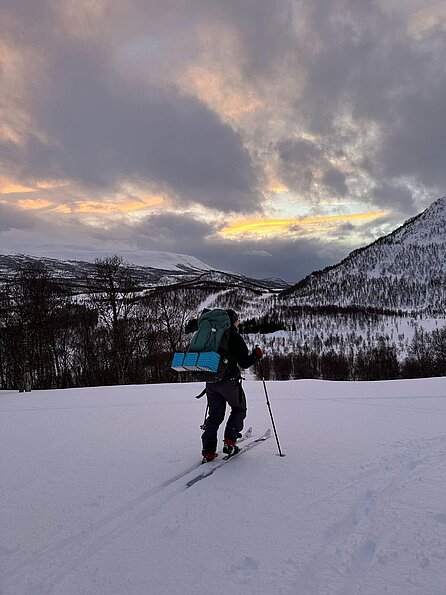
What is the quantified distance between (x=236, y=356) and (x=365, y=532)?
303 centimetres

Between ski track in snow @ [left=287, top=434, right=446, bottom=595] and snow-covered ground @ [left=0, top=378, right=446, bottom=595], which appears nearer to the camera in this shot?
ski track in snow @ [left=287, top=434, right=446, bottom=595]

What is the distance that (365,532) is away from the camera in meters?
3.79

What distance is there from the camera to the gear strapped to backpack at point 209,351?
580 cm

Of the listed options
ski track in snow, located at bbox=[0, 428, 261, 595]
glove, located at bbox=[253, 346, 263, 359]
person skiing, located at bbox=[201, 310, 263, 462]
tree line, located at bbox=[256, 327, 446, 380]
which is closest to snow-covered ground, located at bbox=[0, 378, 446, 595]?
ski track in snow, located at bbox=[0, 428, 261, 595]

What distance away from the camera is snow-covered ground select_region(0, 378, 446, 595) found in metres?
3.23

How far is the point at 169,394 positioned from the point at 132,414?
3515mm

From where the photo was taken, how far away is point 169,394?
43.7 ft

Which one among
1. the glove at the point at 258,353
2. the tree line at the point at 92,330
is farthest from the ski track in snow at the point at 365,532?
the tree line at the point at 92,330

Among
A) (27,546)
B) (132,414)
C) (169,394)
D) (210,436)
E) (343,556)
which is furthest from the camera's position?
(169,394)

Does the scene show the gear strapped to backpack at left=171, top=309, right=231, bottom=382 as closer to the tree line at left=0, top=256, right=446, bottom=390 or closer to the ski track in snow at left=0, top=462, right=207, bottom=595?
the ski track in snow at left=0, top=462, right=207, bottom=595

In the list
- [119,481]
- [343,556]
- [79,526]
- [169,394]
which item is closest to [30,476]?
[119,481]

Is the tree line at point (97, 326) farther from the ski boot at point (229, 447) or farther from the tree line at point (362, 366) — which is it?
the tree line at point (362, 366)

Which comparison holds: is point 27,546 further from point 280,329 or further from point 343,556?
point 280,329

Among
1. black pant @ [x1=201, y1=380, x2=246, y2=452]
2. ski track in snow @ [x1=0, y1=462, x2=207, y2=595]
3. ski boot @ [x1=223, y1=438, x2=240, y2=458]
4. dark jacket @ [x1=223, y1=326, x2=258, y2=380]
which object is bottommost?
ski track in snow @ [x1=0, y1=462, x2=207, y2=595]
